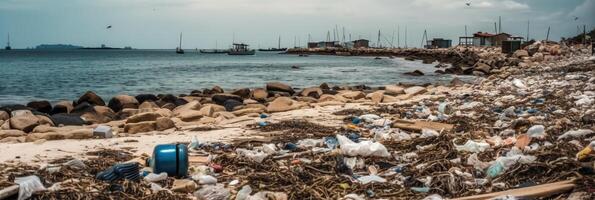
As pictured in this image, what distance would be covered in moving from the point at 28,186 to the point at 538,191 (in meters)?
3.43

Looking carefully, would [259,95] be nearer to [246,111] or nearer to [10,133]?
[246,111]

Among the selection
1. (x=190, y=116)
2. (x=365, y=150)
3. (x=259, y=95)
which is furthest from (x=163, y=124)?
(x=259, y=95)

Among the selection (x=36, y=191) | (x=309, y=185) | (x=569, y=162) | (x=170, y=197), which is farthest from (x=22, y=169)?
(x=569, y=162)

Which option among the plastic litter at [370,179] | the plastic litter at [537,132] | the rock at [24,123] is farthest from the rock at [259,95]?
the plastic litter at [370,179]

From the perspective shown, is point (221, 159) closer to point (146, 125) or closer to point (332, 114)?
point (146, 125)

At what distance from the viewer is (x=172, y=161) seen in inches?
164

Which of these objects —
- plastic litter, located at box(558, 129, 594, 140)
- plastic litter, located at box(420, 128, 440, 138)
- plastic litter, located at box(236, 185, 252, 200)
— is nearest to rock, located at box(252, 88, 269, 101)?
plastic litter, located at box(420, 128, 440, 138)

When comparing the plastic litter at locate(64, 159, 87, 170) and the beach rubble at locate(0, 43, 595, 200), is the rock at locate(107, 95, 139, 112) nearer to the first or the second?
the beach rubble at locate(0, 43, 595, 200)

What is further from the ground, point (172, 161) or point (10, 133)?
point (172, 161)

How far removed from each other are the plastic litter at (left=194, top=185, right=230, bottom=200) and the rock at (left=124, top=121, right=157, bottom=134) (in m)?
3.89

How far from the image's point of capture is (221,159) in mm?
4832

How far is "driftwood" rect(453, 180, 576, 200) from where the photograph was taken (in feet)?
10.6

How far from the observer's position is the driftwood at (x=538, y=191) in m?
3.24

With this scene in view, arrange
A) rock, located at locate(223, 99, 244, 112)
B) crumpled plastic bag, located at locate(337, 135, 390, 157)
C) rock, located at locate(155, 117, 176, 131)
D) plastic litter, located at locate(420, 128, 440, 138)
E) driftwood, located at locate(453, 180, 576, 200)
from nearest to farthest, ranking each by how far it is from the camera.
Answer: driftwood, located at locate(453, 180, 576, 200)
crumpled plastic bag, located at locate(337, 135, 390, 157)
plastic litter, located at locate(420, 128, 440, 138)
rock, located at locate(155, 117, 176, 131)
rock, located at locate(223, 99, 244, 112)
